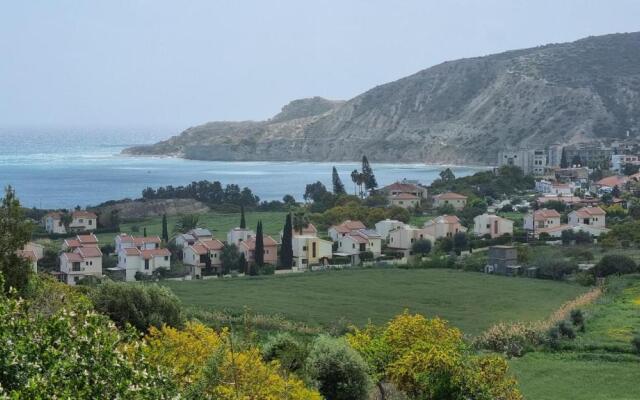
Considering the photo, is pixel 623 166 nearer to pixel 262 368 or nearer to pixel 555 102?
pixel 555 102

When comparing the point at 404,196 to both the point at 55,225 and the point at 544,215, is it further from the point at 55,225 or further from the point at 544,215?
the point at 55,225

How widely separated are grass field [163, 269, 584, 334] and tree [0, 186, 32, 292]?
469 inches

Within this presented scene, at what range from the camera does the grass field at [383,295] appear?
2702cm

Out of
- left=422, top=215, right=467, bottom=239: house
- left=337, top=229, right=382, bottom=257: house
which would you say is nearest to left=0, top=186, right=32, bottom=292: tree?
left=337, top=229, right=382, bottom=257: house

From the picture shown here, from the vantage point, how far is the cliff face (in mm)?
120625

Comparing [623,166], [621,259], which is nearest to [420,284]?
[621,259]

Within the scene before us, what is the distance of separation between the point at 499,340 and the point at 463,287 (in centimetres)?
968

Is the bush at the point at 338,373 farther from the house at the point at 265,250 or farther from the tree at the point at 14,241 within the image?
the house at the point at 265,250

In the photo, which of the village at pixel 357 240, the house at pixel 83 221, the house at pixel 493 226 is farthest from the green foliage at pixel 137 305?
the house at pixel 83 221

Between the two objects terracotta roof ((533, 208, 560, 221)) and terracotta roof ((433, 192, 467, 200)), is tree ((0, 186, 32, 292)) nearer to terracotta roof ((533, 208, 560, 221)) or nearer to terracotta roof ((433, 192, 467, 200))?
terracotta roof ((533, 208, 560, 221))

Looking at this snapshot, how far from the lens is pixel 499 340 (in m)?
22.7

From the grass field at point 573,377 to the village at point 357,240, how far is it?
14.4 meters

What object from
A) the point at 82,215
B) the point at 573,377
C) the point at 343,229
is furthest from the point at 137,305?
the point at 82,215

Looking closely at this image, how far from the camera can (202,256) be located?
38.4 m
